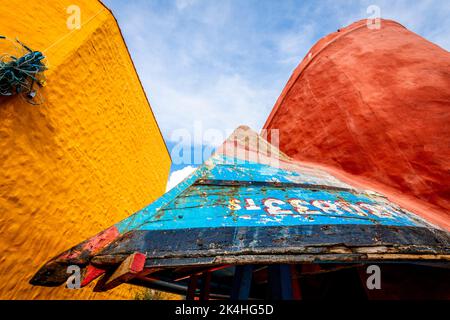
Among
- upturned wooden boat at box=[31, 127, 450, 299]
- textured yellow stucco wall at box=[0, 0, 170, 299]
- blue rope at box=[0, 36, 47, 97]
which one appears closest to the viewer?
upturned wooden boat at box=[31, 127, 450, 299]

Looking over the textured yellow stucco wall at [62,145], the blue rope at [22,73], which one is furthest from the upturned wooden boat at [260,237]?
the blue rope at [22,73]

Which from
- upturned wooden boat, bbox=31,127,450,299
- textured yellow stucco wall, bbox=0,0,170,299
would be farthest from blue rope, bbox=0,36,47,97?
upturned wooden boat, bbox=31,127,450,299

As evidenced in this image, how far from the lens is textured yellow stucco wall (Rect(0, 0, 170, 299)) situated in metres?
2.57

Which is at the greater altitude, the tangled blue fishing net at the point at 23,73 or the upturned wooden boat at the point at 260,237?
the tangled blue fishing net at the point at 23,73

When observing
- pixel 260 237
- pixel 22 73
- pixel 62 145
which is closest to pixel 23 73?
pixel 22 73

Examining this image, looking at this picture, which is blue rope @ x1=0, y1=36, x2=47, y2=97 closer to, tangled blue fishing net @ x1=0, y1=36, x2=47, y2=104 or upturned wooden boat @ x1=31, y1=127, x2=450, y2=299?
tangled blue fishing net @ x1=0, y1=36, x2=47, y2=104

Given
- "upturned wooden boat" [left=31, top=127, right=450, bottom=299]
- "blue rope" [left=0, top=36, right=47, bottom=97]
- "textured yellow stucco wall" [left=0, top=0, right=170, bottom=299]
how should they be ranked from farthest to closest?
1. "textured yellow stucco wall" [left=0, top=0, right=170, bottom=299]
2. "blue rope" [left=0, top=36, right=47, bottom=97]
3. "upturned wooden boat" [left=31, top=127, right=450, bottom=299]

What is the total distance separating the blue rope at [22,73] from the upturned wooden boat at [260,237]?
2.17 metres

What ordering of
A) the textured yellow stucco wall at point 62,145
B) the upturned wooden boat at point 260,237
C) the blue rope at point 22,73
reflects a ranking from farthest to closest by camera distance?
the textured yellow stucco wall at point 62,145, the blue rope at point 22,73, the upturned wooden boat at point 260,237

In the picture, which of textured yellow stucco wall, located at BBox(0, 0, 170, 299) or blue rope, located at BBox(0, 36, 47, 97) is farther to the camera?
textured yellow stucco wall, located at BBox(0, 0, 170, 299)

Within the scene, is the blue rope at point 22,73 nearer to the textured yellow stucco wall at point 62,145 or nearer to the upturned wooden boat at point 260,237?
the textured yellow stucco wall at point 62,145

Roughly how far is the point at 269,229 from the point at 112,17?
5141 millimetres

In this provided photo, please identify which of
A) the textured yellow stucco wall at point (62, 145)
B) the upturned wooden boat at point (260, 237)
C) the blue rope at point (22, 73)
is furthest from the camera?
the textured yellow stucco wall at point (62, 145)

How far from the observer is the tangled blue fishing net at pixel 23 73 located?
7.82ft
